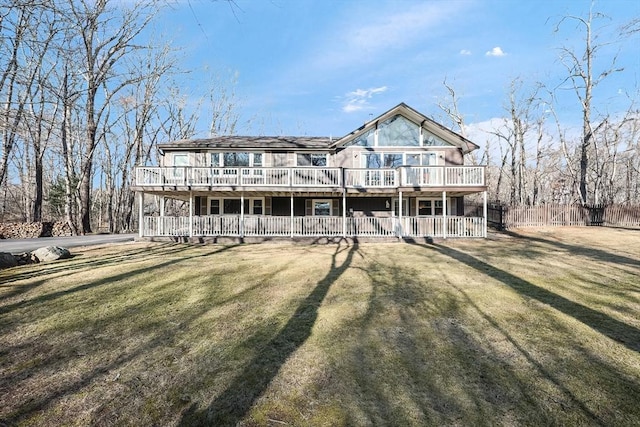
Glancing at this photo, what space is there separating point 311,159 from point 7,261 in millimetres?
14993

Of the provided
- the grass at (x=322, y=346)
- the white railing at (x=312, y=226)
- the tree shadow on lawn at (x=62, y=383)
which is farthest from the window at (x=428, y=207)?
the tree shadow on lawn at (x=62, y=383)

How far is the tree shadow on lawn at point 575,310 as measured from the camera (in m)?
5.34

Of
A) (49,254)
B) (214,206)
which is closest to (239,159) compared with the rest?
(214,206)

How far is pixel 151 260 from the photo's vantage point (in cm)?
1170

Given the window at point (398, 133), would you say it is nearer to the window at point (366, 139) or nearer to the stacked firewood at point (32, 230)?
the window at point (366, 139)

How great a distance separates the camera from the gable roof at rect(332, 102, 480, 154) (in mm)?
19297

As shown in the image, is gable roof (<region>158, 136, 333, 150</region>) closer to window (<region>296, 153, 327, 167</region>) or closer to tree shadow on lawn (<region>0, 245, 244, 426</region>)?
window (<region>296, 153, 327, 167</region>)

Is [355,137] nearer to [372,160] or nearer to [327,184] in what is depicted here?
[372,160]

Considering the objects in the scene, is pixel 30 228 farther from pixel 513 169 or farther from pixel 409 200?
pixel 513 169

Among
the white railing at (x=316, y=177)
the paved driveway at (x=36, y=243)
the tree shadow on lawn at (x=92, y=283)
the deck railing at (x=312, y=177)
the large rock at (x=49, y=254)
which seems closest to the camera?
the tree shadow on lawn at (x=92, y=283)

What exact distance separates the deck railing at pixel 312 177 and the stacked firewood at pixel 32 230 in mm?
10540

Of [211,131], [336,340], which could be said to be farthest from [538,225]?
[211,131]

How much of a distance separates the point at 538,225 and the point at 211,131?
39.6 meters

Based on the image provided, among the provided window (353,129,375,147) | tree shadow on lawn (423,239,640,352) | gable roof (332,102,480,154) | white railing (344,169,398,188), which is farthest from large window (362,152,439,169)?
tree shadow on lawn (423,239,640,352)
